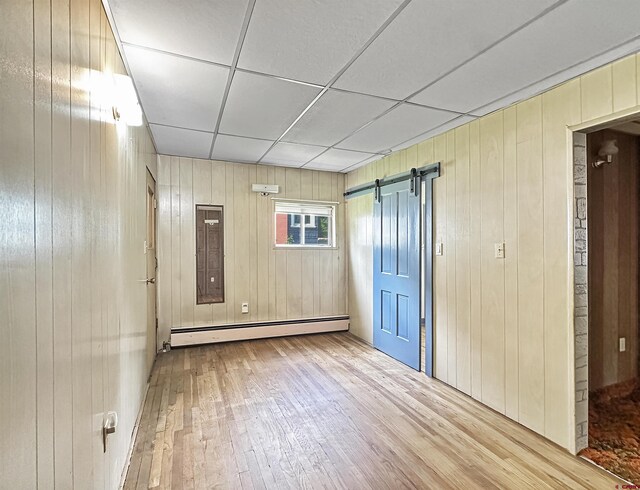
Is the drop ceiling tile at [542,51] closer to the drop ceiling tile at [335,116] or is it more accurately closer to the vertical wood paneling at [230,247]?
the drop ceiling tile at [335,116]

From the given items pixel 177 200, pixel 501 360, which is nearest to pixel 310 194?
pixel 177 200

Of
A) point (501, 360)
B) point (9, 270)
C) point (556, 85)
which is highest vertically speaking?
point (556, 85)

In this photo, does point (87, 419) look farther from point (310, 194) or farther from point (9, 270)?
point (310, 194)

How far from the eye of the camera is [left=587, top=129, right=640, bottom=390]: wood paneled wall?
2.76m

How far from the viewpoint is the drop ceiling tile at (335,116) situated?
241 cm

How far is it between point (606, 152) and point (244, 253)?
3.95m

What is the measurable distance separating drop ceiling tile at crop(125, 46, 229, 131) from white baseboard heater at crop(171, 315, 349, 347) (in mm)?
2574

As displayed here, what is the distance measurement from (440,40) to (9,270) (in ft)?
6.48

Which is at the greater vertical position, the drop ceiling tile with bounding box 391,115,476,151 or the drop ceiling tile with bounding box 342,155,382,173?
the drop ceiling tile with bounding box 342,155,382,173

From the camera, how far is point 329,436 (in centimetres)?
226

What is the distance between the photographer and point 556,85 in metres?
2.15

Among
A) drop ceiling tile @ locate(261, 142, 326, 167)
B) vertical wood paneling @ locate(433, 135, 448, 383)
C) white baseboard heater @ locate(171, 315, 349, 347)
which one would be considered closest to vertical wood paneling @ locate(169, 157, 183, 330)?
white baseboard heater @ locate(171, 315, 349, 347)

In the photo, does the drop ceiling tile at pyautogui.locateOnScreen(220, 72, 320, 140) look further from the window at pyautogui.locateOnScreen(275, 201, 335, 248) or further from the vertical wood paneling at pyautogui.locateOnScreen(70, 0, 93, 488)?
the window at pyautogui.locateOnScreen(275, 201, 335, 248)

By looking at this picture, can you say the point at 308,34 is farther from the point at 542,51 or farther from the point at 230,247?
the point at 230,247
